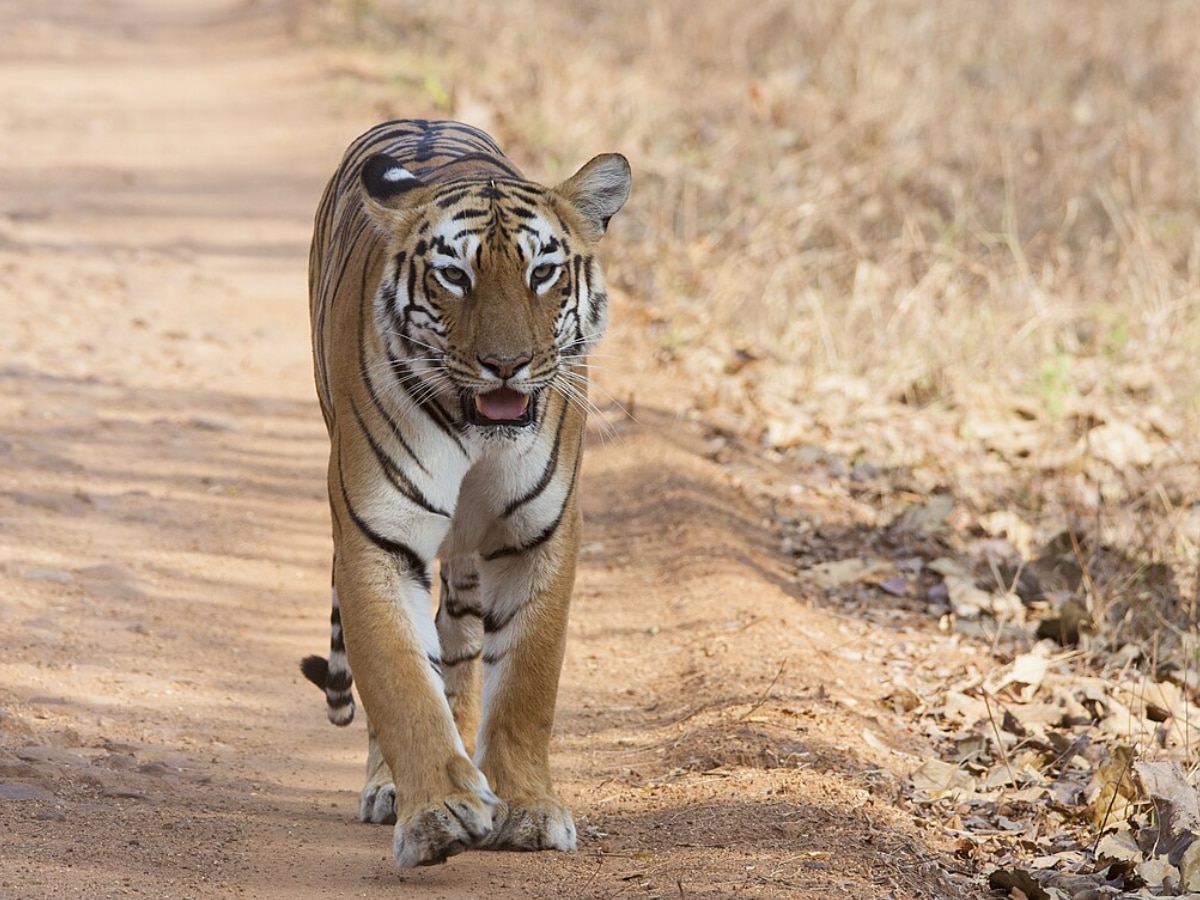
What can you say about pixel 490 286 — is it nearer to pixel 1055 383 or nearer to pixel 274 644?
pixel 274 644

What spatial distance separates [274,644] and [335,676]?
949 millimetres

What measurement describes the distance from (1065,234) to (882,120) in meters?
1.59

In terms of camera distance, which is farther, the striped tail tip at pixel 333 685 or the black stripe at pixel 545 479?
the striped tail tip at pixel 333 685

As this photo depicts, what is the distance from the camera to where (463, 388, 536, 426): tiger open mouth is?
11.1ft

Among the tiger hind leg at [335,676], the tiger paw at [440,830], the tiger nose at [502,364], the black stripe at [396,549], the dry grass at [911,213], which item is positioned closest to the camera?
the tiger paw at [440,830]

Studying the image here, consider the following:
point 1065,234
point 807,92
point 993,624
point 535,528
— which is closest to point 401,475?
point 535,528

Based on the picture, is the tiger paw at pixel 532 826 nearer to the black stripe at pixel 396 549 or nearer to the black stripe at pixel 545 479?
the black stripe at pixel 396 549

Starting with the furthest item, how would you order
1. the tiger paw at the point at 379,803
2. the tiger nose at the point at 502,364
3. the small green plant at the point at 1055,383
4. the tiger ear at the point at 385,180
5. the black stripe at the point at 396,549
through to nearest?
the small green plant at the point at 1055,383 → the tiger paw at the point at 379,803 → the tiger ear at the point at 385,180 → the black stripe at the point at 396,549 → the tiger nose at the point at 502,364

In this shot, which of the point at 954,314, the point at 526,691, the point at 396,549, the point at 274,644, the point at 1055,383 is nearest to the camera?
the point at 396,549

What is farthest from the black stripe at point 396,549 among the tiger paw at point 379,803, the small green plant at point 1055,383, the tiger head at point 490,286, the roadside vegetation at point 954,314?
the small green plant at point 1055,383

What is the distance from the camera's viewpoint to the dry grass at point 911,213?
632cm

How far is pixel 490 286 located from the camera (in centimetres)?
338

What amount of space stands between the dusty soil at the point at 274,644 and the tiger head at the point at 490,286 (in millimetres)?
1057

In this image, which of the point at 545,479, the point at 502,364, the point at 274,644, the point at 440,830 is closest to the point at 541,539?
the point at 545,479
